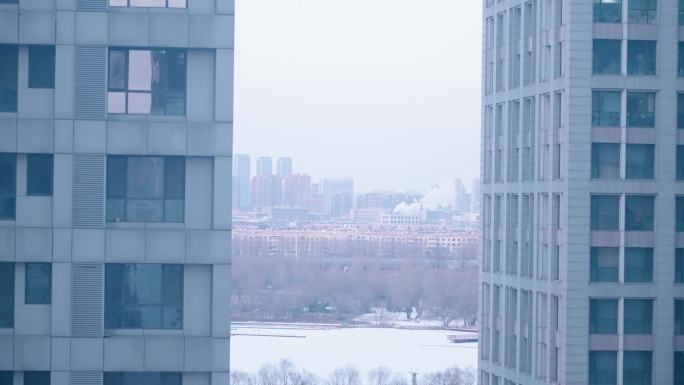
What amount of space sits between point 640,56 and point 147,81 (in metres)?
19.6

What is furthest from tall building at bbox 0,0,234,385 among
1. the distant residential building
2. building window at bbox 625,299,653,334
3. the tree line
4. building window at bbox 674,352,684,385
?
the distant residential building

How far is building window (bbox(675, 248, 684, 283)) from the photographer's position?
38219 millimetres

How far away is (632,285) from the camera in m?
37.9

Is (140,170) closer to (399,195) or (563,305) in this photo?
(563,305)

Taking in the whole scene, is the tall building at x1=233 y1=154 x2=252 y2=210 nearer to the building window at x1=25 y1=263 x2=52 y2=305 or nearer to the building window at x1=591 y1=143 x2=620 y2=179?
the building window at x1=591 y1=143 x2=620 y2=179

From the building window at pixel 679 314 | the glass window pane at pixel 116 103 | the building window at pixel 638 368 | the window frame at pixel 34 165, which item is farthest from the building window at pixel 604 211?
the window frame at pixel 34 165

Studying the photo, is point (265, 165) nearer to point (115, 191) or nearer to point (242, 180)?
point (242, 180)

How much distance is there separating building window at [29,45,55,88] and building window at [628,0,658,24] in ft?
67.5

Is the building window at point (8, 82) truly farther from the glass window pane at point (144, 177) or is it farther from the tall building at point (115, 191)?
the glass window pane at point (144, 177)

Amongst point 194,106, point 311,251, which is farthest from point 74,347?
point 311,251

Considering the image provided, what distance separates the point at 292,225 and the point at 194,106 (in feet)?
409

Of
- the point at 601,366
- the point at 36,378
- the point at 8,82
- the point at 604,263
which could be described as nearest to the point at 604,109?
the point at 604,263

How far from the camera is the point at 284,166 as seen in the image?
18475 centimetres

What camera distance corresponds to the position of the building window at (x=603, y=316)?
38.0 meters
